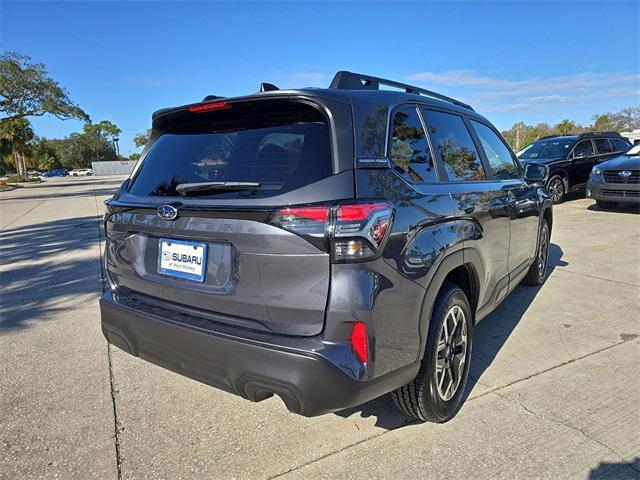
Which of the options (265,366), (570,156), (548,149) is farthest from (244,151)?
(548,149)

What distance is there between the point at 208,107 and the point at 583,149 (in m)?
12.3

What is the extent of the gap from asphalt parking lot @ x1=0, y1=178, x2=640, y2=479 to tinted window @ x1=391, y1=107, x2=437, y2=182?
1444mm

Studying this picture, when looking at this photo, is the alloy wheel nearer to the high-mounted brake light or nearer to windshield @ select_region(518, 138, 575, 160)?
the high-mounted brake light

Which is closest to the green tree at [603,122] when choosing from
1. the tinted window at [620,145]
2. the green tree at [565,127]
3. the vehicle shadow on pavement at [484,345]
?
the green tree at [565,127]

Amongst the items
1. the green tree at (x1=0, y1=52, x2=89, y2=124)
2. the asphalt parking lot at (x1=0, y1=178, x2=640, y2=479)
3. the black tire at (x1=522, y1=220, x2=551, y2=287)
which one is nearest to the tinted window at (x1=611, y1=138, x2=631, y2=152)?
the black tire at (x1=522, y1=220, x2=551, y2=287)

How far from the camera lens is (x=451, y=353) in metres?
2.57

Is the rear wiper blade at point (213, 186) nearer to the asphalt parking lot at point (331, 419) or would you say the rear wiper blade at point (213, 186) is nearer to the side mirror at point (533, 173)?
the asphalt parking lot at point (331, 419)

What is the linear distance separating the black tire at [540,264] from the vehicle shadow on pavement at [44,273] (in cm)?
494

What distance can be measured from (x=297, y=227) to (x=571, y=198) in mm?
13946

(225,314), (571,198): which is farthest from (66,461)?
(571,198)

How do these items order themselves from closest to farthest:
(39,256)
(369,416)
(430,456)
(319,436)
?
(430,456) < (319,436) < (369,416) < (39,256)

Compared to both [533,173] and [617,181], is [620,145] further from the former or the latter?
[533,173]

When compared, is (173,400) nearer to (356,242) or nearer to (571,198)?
(356,242)

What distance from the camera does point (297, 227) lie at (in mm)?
1811
